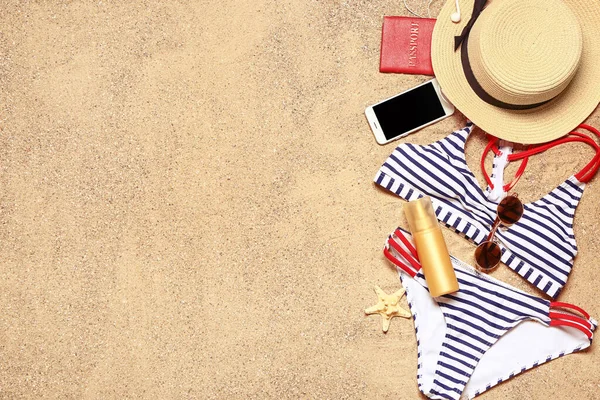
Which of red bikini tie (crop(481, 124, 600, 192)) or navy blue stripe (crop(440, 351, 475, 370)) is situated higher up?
red bikini tie (crop(481, 124, 600, 192))

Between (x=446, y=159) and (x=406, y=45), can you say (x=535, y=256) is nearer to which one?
(x=446, y=159)

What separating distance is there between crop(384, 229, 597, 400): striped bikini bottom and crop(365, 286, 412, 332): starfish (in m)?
0.02

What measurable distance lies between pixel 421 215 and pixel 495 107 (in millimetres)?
270

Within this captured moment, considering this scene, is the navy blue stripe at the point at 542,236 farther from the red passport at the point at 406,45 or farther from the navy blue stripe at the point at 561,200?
the red passport at the point at 406,45

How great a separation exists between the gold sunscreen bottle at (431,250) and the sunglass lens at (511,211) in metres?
0.14

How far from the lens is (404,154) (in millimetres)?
1151

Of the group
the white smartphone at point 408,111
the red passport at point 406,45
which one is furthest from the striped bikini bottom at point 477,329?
the red passport at point 406,45

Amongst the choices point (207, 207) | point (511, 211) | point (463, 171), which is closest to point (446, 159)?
point (463, 171)

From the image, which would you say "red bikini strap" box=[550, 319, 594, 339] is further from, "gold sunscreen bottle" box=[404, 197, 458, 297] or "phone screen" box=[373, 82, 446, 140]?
"phone screen" box=[373, 82, 446, 140]

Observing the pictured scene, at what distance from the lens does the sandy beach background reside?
1190mm

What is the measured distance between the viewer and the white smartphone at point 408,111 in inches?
46.8

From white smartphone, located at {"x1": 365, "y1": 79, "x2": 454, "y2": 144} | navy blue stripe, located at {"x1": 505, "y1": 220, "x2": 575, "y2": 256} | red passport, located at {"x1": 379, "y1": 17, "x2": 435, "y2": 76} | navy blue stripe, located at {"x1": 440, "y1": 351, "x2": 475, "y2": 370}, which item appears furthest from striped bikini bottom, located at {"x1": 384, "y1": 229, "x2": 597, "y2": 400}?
red passport, located at {"x1": 379, "y1": 17, "x2": 435, "y2": 76}

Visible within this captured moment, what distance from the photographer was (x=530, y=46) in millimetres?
1042

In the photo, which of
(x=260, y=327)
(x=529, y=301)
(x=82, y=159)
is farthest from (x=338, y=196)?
(x=82, y=159)
